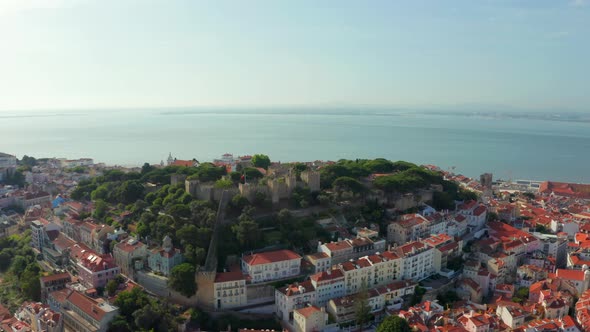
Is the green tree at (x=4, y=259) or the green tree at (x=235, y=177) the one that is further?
the green tree at (x=235, y=177)

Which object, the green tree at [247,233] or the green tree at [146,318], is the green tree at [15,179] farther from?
the green tree at [146,318]

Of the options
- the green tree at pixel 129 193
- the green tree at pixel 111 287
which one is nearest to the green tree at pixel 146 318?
the green tree at pixel 111 287

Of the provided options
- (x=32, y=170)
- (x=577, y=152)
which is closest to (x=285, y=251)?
(x=32, y=170)

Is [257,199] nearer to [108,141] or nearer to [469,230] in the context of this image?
[469,230]

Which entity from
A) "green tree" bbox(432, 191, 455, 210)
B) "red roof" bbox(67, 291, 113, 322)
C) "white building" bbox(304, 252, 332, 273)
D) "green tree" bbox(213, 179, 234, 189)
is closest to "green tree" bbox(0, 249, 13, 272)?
"red roof" bbox(67, 291, 113, 322)

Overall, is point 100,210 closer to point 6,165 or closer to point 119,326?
point 119,326
